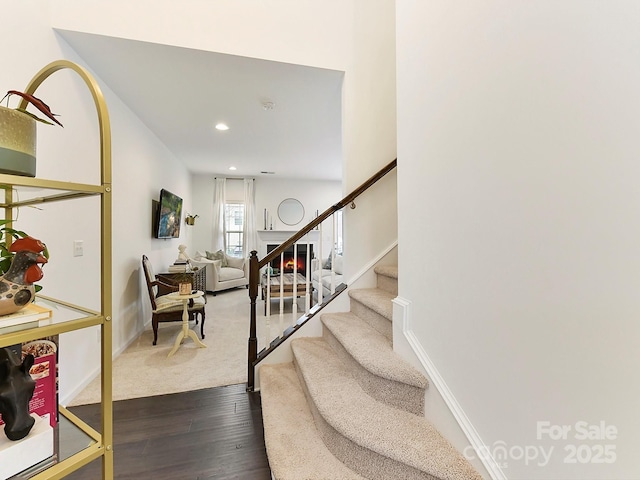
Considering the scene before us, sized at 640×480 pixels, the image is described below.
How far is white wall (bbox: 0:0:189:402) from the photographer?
66.9 inches

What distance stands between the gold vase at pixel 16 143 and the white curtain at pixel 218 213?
6241mm

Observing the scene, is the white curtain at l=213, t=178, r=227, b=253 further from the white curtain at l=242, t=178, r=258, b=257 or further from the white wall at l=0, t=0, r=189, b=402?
the white wall at l=0, t=0, r=189, b=402

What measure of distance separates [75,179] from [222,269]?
3.90 metres

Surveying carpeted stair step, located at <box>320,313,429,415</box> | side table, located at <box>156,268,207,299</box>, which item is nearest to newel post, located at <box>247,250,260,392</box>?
carpeted stair step, located at <box>320,313,429,415</box>

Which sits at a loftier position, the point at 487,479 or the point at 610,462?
the point at 610,462

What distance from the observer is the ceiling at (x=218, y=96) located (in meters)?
2.23

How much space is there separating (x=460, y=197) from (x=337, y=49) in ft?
6.75

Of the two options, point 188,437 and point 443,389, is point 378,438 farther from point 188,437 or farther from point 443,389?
point 188,437

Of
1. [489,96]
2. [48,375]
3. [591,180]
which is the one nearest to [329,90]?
[489,96]

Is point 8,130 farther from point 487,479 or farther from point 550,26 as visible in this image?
point 487,479

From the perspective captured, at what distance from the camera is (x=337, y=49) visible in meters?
2.43

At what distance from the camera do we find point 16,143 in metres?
0.72

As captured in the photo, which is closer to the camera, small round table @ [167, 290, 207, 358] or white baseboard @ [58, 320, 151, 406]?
white baseboard @ [58, 320, 151, 406]

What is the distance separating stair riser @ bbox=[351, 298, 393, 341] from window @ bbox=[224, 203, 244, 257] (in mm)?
5258
